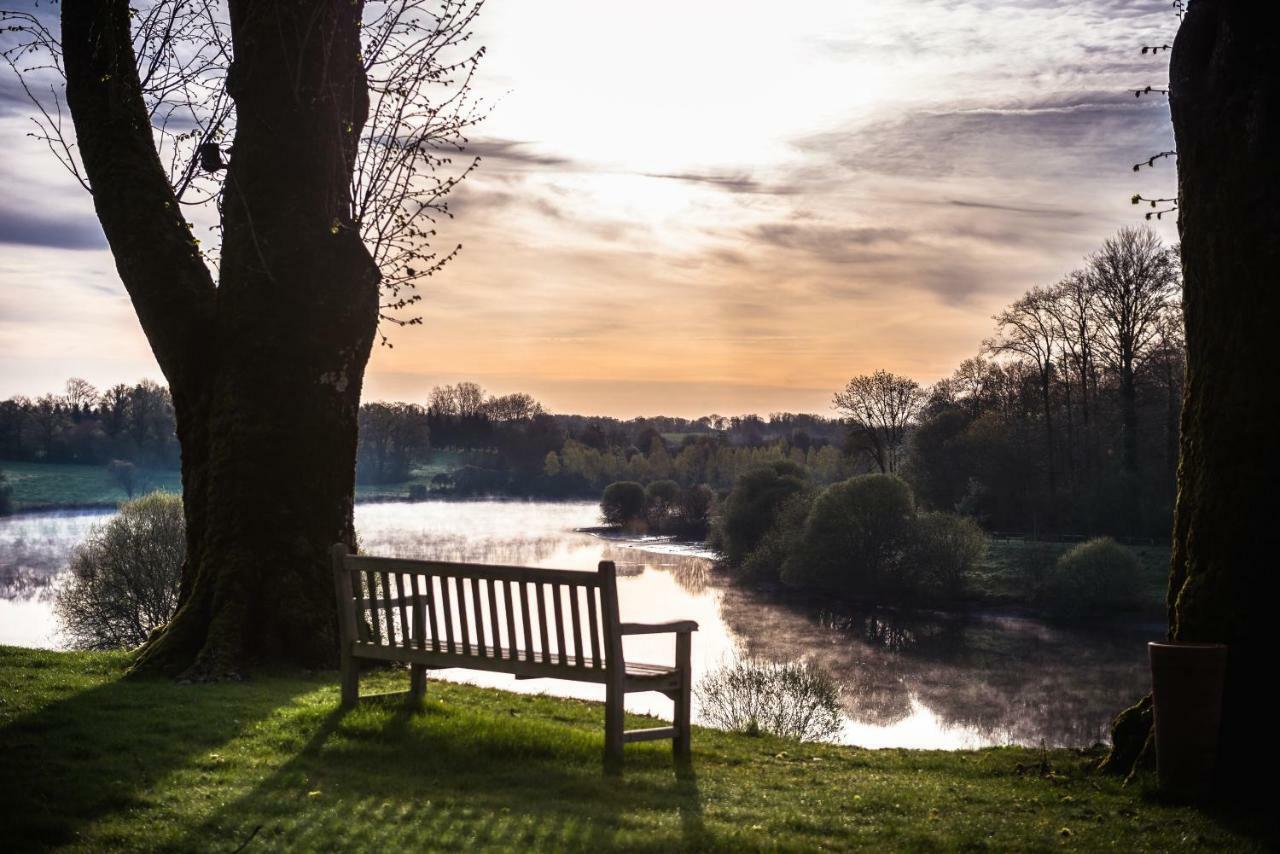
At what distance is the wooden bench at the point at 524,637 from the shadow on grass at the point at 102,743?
0.97 m

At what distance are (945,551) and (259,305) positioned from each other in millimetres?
45881

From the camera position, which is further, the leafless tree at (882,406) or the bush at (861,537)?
the leafless tree at (882,406)

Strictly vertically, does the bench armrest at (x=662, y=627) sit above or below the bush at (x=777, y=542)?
above

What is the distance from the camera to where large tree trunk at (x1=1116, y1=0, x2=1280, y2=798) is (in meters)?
6.50

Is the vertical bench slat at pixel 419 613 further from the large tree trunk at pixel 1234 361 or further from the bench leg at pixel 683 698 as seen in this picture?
the large tree trunk at pixel 1234 361

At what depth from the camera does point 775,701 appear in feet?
105

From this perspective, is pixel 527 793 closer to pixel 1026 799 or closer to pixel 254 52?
pixel 1026 799

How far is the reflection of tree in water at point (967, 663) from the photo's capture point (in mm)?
34031

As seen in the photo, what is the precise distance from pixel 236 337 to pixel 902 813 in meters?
A: 7.24

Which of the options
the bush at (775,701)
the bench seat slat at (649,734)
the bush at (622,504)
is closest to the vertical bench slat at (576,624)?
the bench seat slat at (649,734)

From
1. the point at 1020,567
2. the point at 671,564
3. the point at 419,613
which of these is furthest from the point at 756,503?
the point at 419,613

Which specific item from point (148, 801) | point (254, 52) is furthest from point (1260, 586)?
point (254, 52)

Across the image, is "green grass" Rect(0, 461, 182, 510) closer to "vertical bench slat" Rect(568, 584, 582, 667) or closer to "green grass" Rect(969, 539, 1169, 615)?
"green grass" Rect(969, 539, 1169, 615)

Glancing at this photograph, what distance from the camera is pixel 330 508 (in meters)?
10.4
